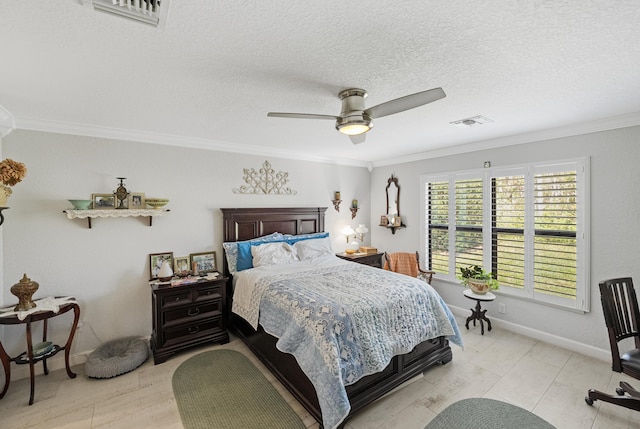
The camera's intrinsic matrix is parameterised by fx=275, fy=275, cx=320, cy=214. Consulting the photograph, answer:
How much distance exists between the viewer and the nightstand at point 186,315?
3012 mm

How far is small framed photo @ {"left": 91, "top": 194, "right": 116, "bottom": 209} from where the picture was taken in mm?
3064

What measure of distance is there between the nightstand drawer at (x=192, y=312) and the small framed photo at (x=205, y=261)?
19.0 inches

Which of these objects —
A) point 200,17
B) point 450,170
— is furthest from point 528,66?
point 450,170

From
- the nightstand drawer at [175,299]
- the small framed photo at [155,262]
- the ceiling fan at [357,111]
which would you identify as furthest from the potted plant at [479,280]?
the small framed photo at [155,262]

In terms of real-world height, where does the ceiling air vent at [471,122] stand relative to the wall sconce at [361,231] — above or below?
above

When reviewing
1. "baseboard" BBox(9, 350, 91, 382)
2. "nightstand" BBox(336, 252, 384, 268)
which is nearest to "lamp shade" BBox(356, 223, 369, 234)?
"nightstand" BBox(336, 252, 384, 268)

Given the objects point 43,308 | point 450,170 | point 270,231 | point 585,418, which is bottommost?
point 585,418

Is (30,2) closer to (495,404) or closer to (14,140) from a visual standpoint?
(14,140)

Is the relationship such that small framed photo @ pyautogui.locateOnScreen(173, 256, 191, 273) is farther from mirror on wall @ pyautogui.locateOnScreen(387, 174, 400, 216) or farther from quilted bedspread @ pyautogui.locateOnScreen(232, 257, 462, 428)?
mirror on wall @ pyautogui.locateOnScreen(387, 174, 400, 216)

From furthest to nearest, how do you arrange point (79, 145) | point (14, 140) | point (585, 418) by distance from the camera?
1. point (79, 145)
2. point (14, 140)
3. point (585, 418)

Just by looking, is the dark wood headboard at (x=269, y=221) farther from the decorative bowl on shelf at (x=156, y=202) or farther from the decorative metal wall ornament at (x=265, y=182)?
the decorative bowl on shelf at (x=156, y=202)

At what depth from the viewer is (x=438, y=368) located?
285 cm

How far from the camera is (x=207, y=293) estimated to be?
3.33m

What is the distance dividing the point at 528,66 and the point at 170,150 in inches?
145
